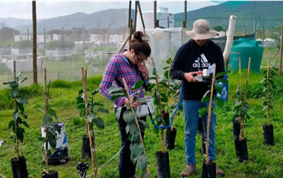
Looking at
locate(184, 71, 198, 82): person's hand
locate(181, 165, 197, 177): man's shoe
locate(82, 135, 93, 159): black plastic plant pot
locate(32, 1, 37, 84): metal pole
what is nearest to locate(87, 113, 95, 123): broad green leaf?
locate(184, 71, 198, 82): person's hand

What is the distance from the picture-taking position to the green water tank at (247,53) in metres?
8.90

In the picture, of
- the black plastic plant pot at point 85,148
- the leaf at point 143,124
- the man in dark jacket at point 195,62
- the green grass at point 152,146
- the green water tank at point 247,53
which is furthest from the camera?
the green water tank at point 247,53

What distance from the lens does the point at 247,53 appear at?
29.2 feet

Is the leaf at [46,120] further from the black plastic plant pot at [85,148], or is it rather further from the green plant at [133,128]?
the black plastic plant pot at [85,148]

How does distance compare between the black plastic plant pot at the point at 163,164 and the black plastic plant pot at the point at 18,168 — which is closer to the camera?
the black plastic plant pot at the point at 163,164

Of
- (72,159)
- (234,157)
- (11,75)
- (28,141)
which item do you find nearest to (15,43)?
(11,75)

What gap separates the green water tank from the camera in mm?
8898

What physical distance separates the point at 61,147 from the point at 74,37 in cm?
507

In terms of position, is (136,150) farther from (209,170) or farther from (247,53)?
(247,53)

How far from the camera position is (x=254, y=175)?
10.5ft

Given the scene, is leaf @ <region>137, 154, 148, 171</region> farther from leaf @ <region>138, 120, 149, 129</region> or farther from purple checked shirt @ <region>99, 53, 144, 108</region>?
purple checked shirt @ <region>99, 53, 144, 108</region>

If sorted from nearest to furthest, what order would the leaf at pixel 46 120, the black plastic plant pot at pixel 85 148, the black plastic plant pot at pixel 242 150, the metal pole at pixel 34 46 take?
the leaf at pixel 46 120 < the black plastic plant pot at pixel 242 150 < the black plastic plant pot at pixel 85 148 < the metal pole at pixel 34 46

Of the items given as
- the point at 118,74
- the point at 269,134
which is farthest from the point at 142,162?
the point at 269,134

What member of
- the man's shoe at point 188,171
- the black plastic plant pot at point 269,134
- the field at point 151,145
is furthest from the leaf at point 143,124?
the black plastic plant pot at point 269,134
